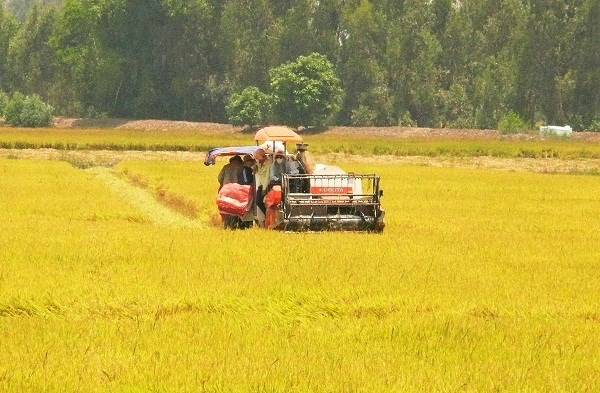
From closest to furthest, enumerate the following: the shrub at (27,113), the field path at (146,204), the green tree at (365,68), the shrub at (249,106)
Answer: the field path at (146,204), the shrub at (249,106), the green tree at (365,68), the shrub at (27,113)

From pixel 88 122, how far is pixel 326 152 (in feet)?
101

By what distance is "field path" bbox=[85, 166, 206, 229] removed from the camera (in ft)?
81.7

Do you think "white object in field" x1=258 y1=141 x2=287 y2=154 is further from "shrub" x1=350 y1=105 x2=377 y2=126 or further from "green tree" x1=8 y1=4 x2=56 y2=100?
"green tree" x1=8 y1=4 x2=56 y2=100

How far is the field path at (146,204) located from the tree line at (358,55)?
44.8 metres

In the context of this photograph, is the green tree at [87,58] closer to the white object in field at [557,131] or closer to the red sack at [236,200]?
the white object in field at [557,131]

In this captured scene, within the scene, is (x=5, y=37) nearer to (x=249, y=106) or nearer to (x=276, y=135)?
(x=249, y=106)

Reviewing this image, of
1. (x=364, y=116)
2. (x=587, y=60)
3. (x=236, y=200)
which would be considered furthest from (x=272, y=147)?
(x=364, y=116)

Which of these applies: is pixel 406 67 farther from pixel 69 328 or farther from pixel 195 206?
pixel 69 328

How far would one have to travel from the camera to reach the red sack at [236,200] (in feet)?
70.2

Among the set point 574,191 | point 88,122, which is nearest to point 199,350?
point 574,191

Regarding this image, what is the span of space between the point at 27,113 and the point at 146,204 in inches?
2437

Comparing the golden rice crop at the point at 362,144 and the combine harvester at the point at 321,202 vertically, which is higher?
the combine harvester at the point at 321,202

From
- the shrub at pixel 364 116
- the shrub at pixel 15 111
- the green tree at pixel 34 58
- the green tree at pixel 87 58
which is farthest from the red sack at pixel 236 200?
the green tree at pixel 34 58

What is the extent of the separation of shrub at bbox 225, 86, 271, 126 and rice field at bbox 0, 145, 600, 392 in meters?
62.8
